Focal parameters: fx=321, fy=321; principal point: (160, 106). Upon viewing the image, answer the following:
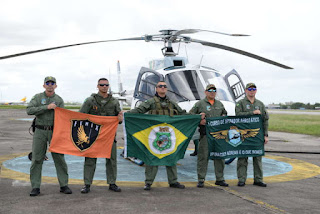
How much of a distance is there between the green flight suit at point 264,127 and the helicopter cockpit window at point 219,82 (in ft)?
4.66

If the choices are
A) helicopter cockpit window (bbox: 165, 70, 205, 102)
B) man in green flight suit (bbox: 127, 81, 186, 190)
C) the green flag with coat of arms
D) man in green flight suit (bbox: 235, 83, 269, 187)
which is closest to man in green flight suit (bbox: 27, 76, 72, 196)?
the green flag with coat of arms

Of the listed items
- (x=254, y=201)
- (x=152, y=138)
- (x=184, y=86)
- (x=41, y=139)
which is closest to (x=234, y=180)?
(x=254, y=201)

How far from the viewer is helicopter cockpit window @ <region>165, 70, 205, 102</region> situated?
8.56m

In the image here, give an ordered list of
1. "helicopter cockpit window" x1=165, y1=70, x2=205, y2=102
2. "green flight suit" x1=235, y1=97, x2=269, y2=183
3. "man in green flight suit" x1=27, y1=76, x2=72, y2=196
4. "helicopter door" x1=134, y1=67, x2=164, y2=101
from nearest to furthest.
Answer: "man in green flight suit" x1=27, y1=76, x2=72, y2=196 < "green flight suit" x1=235, y1=97, x2=269, y2=183 < "helicopter cockpit window" x1=165, y1=70, x2=205, y2=102 < "helicopter door" x1=134, y1=67, x2=164, y2=101

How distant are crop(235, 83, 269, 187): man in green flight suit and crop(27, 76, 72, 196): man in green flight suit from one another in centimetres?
362

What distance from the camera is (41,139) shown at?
6.05 m

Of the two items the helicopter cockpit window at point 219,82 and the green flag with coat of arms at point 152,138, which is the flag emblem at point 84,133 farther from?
the helicopter cockpit window at point 219,82

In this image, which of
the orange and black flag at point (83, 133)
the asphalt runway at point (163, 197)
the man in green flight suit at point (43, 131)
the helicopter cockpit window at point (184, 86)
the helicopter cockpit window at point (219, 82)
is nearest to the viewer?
the asphalt runway at point (163, 197)

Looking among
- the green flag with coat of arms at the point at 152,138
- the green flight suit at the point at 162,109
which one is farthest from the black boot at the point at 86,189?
the green flight suit at the point at 162,109

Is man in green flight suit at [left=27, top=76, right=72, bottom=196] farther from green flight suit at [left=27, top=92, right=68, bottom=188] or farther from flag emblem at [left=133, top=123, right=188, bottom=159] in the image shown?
flag emblem at [left=133, top=123, right=188, bottom=159]

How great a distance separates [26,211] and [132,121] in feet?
8.70

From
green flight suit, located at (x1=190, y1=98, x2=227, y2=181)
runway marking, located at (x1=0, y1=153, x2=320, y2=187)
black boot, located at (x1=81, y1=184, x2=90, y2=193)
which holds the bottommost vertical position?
runway marking, located at (x1=0, y1=153, x2=320, y2=187)

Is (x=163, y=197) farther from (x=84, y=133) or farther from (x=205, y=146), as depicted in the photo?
(x=84, y=133)

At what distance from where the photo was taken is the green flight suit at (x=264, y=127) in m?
7.00
